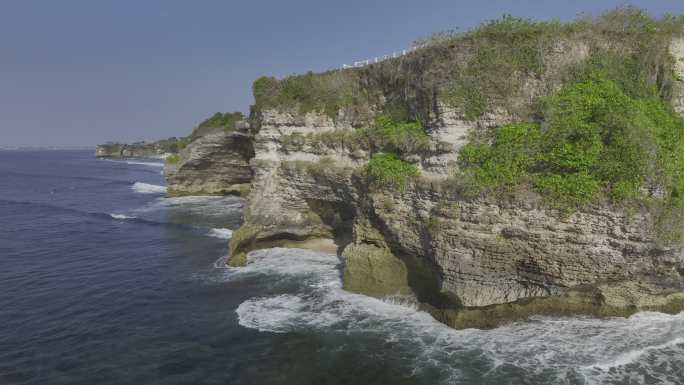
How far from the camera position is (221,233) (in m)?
31.3

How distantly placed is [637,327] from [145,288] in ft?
72.5

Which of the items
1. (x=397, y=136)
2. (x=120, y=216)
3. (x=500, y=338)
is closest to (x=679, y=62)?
(x=397, y=136)

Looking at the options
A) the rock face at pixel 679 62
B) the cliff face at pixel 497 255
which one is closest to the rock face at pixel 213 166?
the cliff face at pixel 497 255

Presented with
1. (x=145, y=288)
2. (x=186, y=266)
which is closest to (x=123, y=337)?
(x=145, y=288)

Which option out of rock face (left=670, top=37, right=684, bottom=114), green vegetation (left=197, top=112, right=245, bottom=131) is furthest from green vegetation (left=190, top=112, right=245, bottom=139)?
rock face (left=670, top=37, right=684, bottom=114)

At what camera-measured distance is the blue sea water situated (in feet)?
40.7

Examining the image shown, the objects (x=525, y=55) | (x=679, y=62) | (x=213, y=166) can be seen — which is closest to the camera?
(x=525, y=55)

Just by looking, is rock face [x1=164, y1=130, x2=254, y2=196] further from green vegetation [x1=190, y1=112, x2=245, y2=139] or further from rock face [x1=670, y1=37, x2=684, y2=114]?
rock face [x1=670, y1=37, x2=684, y2=114]

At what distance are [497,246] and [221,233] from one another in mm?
23126

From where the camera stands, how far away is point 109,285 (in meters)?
20.8

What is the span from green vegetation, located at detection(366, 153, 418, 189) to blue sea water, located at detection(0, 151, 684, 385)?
558 centimetres

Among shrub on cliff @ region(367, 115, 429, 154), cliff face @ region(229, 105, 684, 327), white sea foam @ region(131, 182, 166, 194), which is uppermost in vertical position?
shrub on cliff @ region(367, 115, 429, 154)

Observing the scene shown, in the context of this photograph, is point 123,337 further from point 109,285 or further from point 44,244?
point 44,244

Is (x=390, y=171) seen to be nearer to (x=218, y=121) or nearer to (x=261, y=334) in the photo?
(x=261, y=334)
